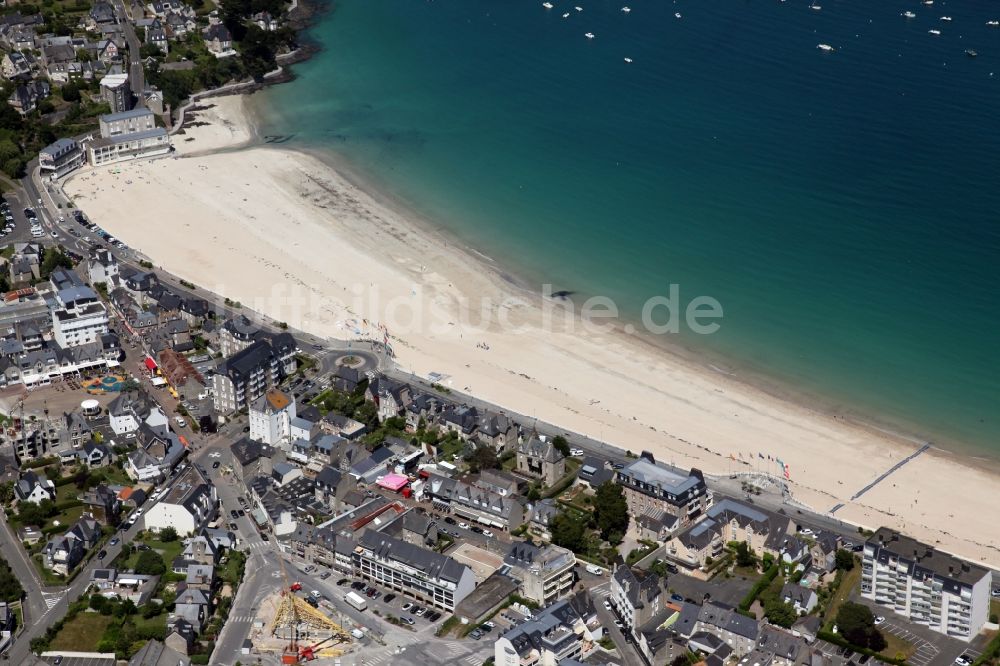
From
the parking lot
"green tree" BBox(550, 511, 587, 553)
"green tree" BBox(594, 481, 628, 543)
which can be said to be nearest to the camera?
the parking lot

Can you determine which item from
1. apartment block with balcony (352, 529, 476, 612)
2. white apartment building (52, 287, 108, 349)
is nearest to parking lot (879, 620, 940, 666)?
apartment block with balcony (352, 529, 476, 612)

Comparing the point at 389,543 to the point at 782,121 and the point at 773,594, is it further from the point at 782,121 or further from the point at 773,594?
the point at 782,121

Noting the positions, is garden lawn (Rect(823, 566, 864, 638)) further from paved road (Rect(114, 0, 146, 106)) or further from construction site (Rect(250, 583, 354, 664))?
paved road (Rect(114, 0, 146, 106))

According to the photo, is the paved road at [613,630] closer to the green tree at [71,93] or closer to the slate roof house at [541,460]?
the slate roof house at [541,460]

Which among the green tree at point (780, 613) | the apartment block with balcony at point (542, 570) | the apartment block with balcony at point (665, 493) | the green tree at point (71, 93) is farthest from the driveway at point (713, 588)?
the green tree at point (71, 93)

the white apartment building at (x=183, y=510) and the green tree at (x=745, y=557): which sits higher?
the white apartment building at (x=183, y=510)

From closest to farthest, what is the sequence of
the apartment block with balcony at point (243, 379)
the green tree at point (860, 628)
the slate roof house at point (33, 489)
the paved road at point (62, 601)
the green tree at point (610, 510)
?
the paved road at point (62, 601) → the green tree at point (860, 628) → the green tree at point (610, 510) → the slate roof house at point (33, 489) → the apartment block with balcony at point (243, 379)

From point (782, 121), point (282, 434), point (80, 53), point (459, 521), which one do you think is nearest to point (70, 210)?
point (80, 53)
